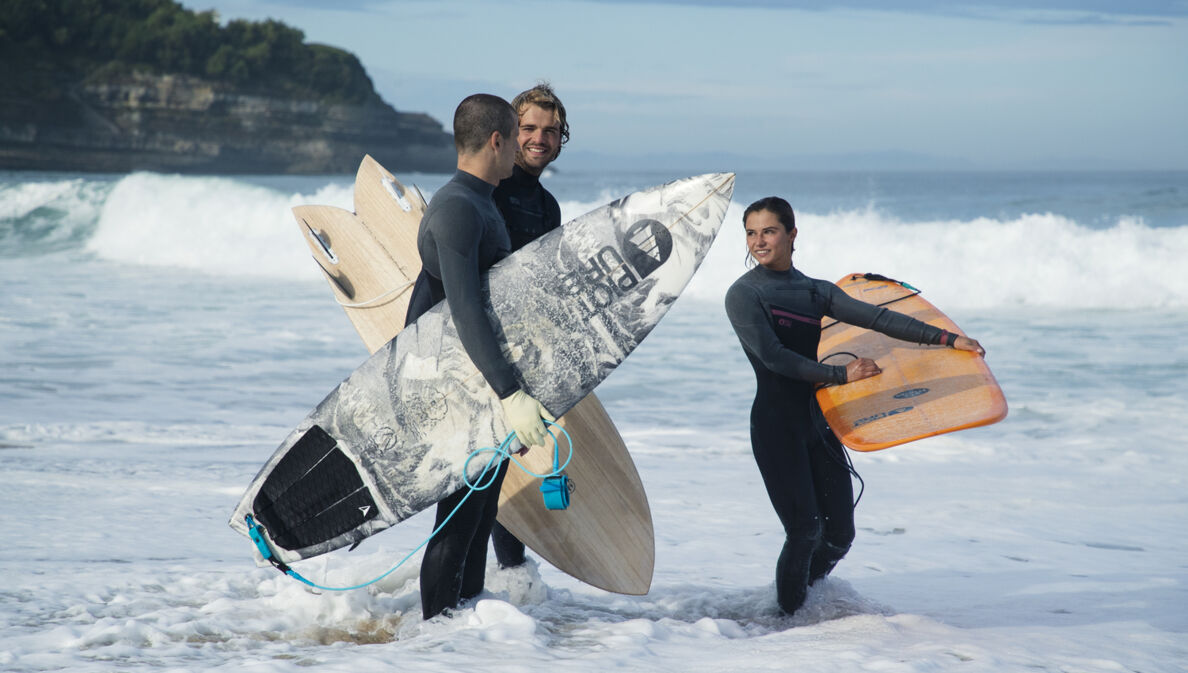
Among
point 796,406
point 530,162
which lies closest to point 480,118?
point 530,162

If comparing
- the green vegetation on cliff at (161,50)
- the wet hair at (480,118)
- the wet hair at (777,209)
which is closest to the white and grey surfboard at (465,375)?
the wet hair at (777,209)

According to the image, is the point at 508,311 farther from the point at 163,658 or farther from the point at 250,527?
the point at 163,658

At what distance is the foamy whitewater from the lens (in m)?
2.72

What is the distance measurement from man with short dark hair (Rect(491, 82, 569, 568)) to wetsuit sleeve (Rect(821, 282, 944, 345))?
0.90m

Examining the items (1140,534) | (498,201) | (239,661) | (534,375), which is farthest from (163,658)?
(1140,534)

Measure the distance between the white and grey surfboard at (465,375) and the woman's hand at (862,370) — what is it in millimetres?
543

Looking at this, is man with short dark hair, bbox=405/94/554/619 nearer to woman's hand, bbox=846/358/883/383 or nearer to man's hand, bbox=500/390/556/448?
man's hand, bbox=500/390/556/448

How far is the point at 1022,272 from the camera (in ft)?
41.9

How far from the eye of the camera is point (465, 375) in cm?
273

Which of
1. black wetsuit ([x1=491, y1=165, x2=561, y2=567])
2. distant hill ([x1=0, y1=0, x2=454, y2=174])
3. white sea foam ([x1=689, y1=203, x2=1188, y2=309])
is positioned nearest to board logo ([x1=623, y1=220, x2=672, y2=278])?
black wetsuit ([x1=491, y1=165, x2=561, y2=567])

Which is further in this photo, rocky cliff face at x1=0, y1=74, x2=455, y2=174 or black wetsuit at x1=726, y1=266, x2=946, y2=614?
rocky cliff face at x1=0, y1=74, x2=455, y2=174

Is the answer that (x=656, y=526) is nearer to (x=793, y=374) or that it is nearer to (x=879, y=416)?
(x=879, y=416)

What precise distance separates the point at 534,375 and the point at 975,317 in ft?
31.1

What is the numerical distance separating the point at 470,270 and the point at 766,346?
3.06ft
